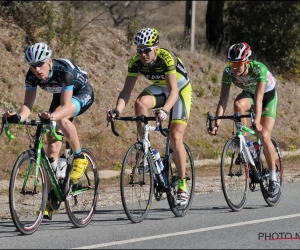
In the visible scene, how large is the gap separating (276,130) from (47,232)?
10683 millimetres

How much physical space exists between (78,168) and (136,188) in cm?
73

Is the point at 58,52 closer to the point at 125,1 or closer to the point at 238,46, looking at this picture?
the point at 238,46

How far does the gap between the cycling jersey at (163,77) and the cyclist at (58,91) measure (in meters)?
0.72

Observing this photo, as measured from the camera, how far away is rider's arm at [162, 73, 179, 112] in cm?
919

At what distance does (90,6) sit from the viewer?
106 ft

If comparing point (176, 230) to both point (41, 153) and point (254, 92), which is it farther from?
point (254, 92)

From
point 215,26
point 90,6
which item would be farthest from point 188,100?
point 90,6

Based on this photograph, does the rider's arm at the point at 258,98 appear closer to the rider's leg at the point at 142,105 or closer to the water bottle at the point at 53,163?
the rider's leg at the point at 142,105

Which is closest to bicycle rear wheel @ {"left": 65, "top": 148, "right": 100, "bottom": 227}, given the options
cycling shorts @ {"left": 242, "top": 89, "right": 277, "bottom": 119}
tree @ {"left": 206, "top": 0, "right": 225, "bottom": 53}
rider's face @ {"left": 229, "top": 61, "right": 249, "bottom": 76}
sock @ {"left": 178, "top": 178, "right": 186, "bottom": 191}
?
sock @ {"left": 178, "top": 178, "right": 186, "bottom": 191}

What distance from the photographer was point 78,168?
353 inches

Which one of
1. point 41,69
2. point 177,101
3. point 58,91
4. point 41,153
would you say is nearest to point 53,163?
point 41,153

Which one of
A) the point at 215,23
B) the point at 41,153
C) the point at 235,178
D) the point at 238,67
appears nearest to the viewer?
the point at 41,153

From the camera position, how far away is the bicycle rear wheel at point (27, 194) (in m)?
8.14

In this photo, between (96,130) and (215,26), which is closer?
(96,130)
